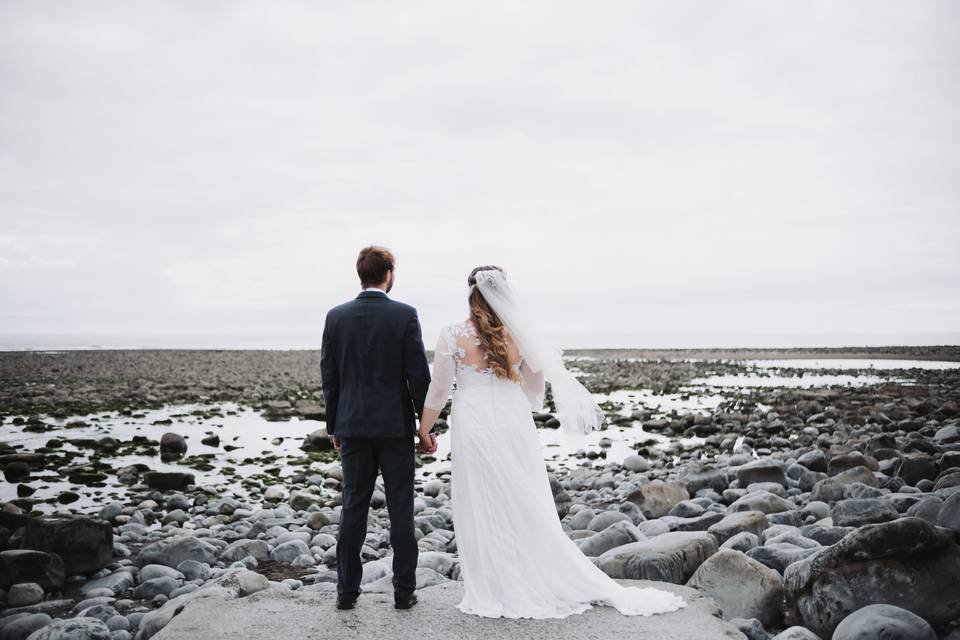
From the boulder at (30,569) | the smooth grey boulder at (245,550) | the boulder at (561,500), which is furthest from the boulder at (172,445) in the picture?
the boulder at (561,500)

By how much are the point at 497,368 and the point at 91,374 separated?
120 feet

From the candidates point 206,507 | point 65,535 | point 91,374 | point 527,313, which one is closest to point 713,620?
point 527,313

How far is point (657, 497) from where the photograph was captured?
31.7 ft

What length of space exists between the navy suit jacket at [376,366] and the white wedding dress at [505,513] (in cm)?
22

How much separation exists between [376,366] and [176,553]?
4.37 meters

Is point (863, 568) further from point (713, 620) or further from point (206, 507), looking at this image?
point (206, 507)

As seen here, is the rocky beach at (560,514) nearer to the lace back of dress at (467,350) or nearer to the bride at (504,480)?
the bride at (504,480)

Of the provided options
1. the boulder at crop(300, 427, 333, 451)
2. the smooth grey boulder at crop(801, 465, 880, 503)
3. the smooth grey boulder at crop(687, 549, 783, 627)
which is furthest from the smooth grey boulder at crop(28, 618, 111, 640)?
the boulder at crop(300, 427, 333, 451)

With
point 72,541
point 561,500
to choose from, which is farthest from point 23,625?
point 561,500

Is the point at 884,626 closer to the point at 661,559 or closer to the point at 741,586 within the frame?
the point at 741,586

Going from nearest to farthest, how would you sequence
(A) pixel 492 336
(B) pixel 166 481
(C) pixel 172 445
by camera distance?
(A) pixel 492 336, (B) pixel 166 481, (C) pixel 172 445

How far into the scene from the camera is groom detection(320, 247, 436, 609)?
4.89 metres

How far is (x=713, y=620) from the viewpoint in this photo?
4.63 meters

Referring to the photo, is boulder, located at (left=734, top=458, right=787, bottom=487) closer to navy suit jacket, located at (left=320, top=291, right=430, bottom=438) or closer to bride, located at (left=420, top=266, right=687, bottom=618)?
bride, located at (left=420, top=266, right=687, bottom=618)
